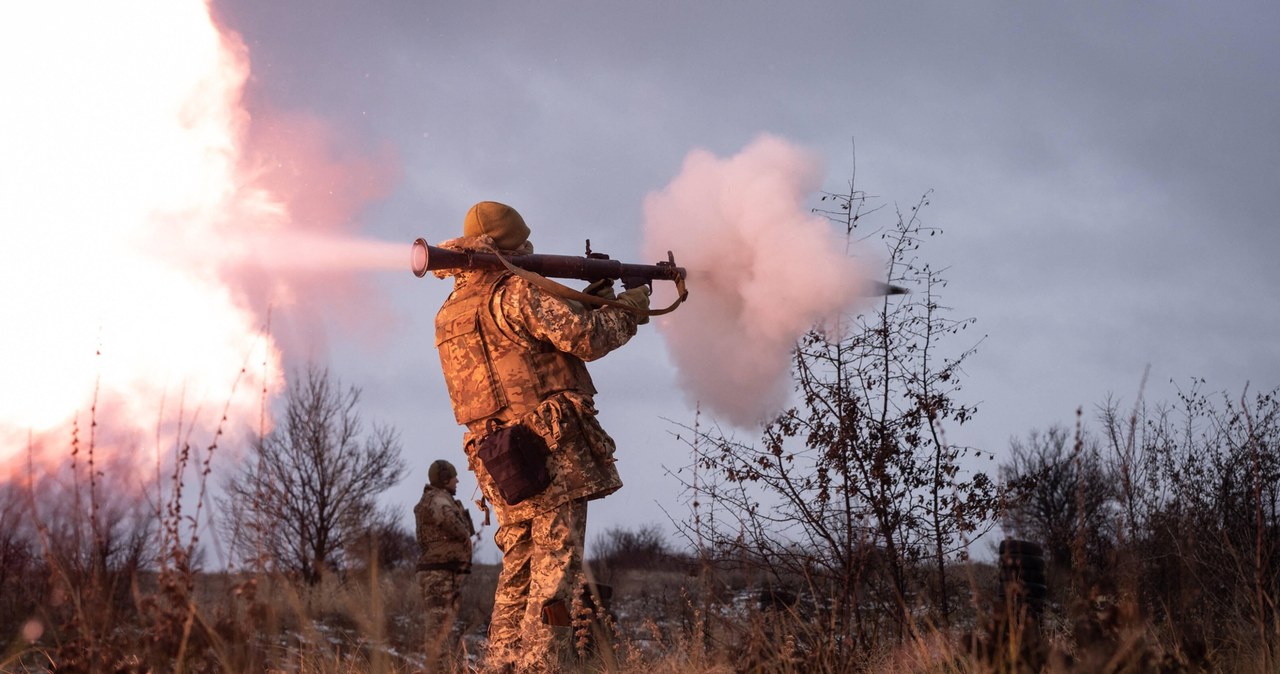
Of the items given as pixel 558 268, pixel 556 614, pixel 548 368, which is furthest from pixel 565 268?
pixel 556 614

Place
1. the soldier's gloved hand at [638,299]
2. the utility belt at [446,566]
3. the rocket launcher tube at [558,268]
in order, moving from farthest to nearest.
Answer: the utility belt at [446,566] < the soldier's gloved hand at [638,299] < the rocket launcher tube at [558,268]

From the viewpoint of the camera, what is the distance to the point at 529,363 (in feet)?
19.0

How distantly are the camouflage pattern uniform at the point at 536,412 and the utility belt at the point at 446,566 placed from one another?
16.8ft

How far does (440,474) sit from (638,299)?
20.2ft

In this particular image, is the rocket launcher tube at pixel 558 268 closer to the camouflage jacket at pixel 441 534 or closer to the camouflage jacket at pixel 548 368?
the camouflage jacket at pixel 548 368

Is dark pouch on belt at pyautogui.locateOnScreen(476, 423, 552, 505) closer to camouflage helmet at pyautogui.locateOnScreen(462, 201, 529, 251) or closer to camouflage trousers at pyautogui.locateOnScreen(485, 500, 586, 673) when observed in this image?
camouflage trousers at pyautogui.locateOnScreen(485, 500, 586, 673)

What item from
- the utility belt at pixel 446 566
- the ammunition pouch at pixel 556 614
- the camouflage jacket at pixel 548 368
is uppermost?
the camouflage jacket at pixel 548 368

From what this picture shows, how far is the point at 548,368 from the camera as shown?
580 centimetres

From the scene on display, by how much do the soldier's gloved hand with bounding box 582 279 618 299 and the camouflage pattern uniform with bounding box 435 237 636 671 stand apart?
9.8 inches

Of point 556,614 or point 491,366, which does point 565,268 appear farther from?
point 556,614

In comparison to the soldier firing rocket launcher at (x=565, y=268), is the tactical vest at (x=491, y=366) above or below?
below

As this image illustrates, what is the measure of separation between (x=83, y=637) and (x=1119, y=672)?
3685mm

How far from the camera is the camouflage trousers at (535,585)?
17.8 feet

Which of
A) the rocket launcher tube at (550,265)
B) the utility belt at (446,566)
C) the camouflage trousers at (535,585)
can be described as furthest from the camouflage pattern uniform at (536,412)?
the utility belt at (446,566)
